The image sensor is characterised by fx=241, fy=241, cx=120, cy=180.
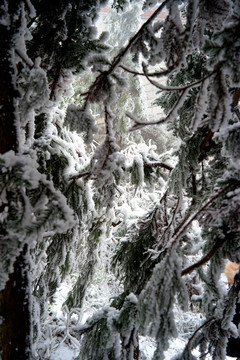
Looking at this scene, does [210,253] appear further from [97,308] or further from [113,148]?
[97,308]

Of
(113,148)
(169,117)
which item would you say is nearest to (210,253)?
(169,117)

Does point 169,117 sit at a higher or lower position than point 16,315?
higher

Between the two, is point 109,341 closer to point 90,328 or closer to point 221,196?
point 90,328

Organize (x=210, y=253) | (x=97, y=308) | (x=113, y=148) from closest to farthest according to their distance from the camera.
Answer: (x=210, y=253)
(x=113, y=148)
(x=97, y=308)

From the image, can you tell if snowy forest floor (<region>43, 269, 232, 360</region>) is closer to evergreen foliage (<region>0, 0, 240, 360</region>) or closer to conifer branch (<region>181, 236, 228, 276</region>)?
evergreen foliage (<region>0, 0, 240, 360</region>)

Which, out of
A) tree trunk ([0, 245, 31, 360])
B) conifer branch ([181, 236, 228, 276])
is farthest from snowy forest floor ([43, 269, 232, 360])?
conifer branch ([181, 236, 228, 276])

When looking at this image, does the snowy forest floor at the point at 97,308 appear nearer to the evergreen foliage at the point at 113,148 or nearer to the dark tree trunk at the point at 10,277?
the evergreen foliage at the point at 113,148

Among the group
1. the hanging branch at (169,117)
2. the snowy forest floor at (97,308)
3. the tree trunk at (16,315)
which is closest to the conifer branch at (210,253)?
the hanging branch at (169,117)

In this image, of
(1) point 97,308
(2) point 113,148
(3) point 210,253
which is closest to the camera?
(3) point 210,253

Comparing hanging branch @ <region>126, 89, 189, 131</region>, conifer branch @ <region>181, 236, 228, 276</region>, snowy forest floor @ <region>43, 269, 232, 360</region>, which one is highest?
hanging branch @ <region>126, 89, 189, 131</region>

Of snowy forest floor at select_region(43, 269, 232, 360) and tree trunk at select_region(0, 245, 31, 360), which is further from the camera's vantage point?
snowy forest floor at select_region(43, 269, 232, 360)

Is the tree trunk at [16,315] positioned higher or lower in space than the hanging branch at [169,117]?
lower

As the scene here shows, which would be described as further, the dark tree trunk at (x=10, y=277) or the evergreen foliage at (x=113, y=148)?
the dark tree trunk at (x=10, y=277)

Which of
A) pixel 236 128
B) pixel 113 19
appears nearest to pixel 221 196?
pixel 236 128
